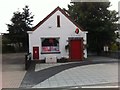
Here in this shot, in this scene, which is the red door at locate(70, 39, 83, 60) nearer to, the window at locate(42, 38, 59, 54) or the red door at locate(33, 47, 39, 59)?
the window at locate(42, 38, 59, 54)

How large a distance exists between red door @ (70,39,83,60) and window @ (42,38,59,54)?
1.51 m

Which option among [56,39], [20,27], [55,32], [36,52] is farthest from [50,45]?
[20,27]

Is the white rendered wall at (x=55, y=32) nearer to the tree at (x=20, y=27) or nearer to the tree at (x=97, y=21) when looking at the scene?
the tree at (x=97, y=21)

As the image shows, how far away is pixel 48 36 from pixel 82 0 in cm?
1054

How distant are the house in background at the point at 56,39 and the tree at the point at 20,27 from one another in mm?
22963

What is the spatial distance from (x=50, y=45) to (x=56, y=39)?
0.88 meters

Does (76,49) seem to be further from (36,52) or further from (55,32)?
(36,52)

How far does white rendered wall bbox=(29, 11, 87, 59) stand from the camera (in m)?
24.7

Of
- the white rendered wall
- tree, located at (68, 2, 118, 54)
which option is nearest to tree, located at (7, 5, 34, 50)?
tree, located at (68, 2, 118, 54)

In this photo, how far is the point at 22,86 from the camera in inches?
460

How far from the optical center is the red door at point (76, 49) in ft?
82.8

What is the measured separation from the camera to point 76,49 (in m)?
25.4

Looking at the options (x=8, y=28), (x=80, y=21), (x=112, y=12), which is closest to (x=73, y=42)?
(x=80, y=21)

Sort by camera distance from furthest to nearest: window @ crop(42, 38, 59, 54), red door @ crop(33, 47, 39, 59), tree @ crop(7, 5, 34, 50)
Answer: tree @ crop(7, 5, 34, 50)
window @ crop(42, 38, 59, 54)
red door @ crop(33, 47, 39, 59)
